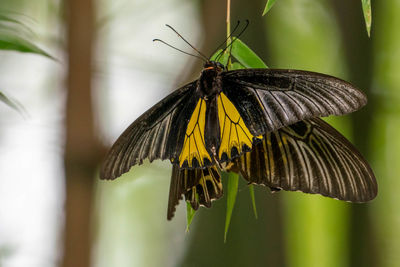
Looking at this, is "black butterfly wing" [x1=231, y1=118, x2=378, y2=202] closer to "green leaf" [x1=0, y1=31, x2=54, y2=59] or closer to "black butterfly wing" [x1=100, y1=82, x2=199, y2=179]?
"black butterfly wing" [x1=100, y1=82, x2=199, y2=179]

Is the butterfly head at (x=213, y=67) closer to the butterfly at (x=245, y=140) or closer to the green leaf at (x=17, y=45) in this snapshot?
the butterfly at (x=245, y=140)

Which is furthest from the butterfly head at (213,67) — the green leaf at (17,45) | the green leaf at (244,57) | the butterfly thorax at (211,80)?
the green leaf at (17,45)

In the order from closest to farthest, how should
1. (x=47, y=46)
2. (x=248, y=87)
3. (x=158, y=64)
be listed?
(x=248, y=87) < (x=47, y=46) < (x=158, y=64)

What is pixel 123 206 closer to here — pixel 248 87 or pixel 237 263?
pixel 237 263

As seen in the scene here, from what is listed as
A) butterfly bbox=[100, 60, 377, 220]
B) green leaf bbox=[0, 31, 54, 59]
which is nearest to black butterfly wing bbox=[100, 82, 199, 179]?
butterfly bbox=[100, 60, 377, 220]

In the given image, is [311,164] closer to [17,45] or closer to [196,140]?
[196,140]

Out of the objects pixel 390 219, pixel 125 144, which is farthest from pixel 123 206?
pixel 125 144

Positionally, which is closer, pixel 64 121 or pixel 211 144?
pixel 211 144
